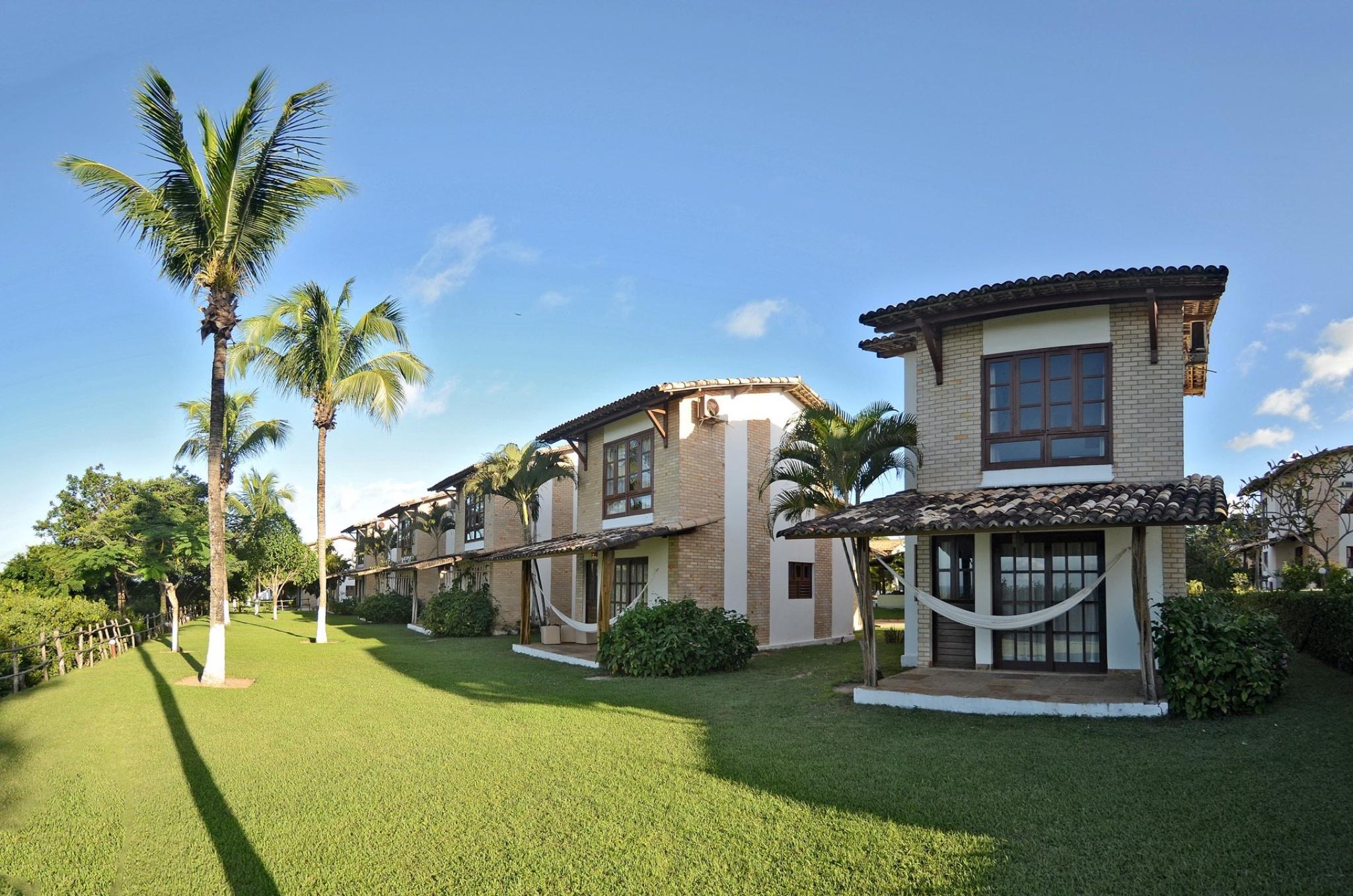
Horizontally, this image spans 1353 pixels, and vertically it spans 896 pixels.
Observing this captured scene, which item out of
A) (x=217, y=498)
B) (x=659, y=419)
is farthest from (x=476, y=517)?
(x=217, y=498)

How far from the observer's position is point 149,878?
495 cm

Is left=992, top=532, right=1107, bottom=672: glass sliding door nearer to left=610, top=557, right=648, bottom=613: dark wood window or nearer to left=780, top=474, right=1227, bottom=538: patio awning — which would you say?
left=780, top=474, right=1227, bottom=538: patio awning

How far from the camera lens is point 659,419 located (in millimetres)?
17656

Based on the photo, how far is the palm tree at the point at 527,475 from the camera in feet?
73.0

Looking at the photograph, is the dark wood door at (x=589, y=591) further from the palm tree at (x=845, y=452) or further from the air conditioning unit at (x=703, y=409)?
the palm tree at (x=845, y=452)

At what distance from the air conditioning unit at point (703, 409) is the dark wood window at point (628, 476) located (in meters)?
1.24

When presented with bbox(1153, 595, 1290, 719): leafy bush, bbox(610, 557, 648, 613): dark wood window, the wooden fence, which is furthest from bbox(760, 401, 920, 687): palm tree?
the wooden fence

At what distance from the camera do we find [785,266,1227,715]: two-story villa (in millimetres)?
9836

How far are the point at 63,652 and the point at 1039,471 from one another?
666 inches

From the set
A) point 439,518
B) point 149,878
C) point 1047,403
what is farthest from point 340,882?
point 439,518

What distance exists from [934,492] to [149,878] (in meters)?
9.69

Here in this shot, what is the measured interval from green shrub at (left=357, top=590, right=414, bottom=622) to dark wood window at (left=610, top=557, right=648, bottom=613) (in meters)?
18.4

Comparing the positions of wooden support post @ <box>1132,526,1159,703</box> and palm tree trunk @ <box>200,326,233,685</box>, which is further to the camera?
palm tree trunk @ <box>200,326,233,685</box>

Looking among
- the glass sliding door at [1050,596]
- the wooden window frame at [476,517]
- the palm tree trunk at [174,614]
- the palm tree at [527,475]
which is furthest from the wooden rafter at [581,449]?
the glass sliding door at [1050,596]
